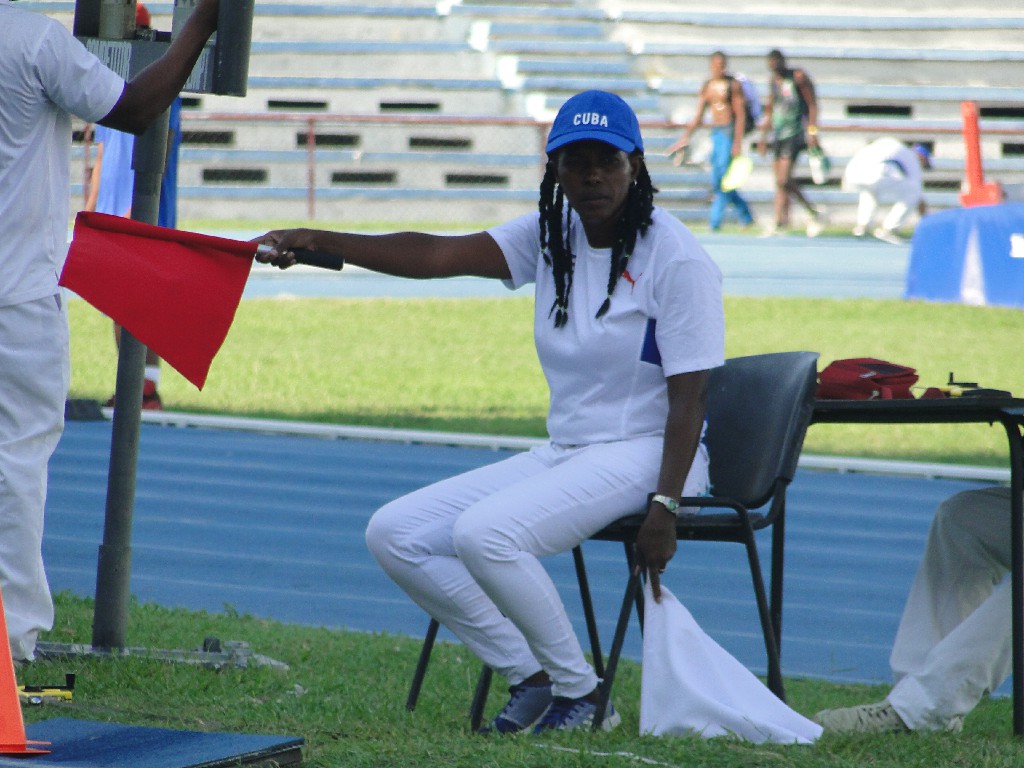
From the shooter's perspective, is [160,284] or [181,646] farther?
[181,646]

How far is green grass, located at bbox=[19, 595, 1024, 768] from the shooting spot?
10.5ft

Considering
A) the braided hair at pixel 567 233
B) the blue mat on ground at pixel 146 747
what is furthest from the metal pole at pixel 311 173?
the blue mat on ground at pixel 146 747

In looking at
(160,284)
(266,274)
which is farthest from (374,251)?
(266,274)

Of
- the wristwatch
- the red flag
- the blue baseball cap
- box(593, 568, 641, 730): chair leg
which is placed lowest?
box(593, 568, 641, 730): chair leg

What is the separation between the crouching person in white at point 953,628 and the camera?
12.1 feet

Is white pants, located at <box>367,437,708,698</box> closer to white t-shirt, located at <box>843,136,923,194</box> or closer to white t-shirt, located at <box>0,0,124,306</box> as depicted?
white t-shirt, located at <box>0,0,124,306</box>

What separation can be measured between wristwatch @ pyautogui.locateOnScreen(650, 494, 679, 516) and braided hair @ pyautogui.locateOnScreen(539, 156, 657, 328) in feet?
1.56

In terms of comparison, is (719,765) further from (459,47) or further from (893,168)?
(459,47)

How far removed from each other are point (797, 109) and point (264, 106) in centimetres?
831

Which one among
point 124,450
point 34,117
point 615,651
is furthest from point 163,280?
point 615,651

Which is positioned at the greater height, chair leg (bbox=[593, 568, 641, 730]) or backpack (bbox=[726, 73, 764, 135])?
backpack (bbox=[726, 73, 764, 135])

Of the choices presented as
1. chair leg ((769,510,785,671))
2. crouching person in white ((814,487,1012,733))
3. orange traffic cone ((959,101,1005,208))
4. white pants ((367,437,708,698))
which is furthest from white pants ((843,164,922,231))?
white pants ((367,437,708,698))

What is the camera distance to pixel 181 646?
4.60 metres

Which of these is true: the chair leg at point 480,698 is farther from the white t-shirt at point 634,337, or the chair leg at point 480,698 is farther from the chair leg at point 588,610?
the white t-shirt at point 634,337
